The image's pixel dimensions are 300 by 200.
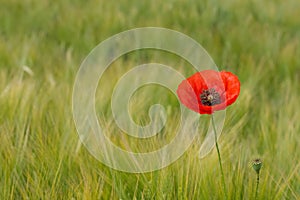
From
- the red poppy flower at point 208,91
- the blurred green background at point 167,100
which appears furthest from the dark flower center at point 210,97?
the blurred green background at point 167,100

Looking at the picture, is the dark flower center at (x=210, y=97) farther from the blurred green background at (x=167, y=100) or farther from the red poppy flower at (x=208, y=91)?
the blurred green background at (x=167, y=100)

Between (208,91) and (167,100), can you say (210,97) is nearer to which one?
(208,91)

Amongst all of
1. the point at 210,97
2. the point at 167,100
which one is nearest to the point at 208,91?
the point at 210,97

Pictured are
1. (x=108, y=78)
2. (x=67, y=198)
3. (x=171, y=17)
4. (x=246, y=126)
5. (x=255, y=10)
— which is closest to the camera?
(x=67, y=198)

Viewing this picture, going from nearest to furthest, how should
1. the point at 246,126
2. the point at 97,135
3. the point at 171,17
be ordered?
the point at 97,135
the point at 246,126
the point at 171,17

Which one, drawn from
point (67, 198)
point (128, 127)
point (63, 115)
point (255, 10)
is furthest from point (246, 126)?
point (255, 10)

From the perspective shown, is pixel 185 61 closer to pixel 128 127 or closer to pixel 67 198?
pixel 128 127

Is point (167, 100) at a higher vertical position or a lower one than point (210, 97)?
higher
